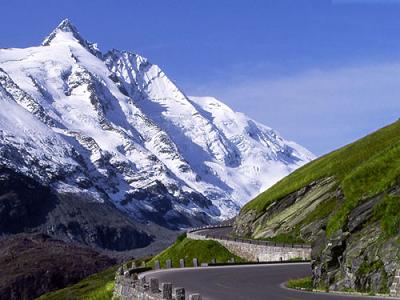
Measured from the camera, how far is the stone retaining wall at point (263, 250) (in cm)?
6897

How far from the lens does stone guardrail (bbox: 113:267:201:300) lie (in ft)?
89.9

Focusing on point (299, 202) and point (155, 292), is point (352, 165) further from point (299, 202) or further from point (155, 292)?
point (155, 292)

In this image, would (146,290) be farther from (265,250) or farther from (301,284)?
(265,250)

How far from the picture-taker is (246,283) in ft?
142

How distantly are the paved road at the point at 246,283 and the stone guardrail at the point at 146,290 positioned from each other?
115 inches

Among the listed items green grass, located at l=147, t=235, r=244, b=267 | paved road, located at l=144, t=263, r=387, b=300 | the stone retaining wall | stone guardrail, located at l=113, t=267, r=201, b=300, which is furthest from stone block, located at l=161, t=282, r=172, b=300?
green grass, located at l=147, t=235, r=244, b=267

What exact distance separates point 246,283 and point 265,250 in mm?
32339

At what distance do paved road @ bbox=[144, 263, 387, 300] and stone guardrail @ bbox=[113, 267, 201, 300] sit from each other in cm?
291

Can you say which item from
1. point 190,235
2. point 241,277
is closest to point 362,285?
point 241,277

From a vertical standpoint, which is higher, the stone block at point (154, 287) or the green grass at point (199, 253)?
the green grass at point (199, 253)

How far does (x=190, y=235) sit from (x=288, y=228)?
23896 millimetres

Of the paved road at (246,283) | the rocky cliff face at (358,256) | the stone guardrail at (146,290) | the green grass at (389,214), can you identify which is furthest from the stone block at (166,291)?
the green grass at (389,214)

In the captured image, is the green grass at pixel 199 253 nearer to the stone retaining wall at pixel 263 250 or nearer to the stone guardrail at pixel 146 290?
the stone retaining wall at pixel 263 250

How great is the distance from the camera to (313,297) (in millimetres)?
33875
